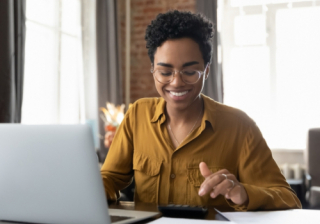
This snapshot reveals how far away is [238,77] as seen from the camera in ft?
14.3

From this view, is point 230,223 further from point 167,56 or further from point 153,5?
point 153,5

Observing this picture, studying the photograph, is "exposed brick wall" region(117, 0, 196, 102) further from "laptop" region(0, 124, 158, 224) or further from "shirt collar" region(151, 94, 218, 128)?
"laptop" region(0, 124, 158, 224)

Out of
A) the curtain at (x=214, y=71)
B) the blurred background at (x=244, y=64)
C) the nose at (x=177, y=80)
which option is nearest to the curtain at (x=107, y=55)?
the blurred background at (x=244, y=64)

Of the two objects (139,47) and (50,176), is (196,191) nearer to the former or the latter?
(50,176)

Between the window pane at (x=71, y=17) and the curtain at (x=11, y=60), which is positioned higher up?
the window pane at (x=71, y=17)

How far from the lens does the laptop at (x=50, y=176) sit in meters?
0.88

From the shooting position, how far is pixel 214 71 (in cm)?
427

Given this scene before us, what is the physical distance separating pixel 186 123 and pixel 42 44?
7.87 feet

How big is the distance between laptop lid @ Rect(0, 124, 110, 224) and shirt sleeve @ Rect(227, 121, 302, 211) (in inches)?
20.7

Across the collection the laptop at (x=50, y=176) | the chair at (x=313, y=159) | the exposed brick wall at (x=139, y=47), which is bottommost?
the chair at (x=313, y=159)

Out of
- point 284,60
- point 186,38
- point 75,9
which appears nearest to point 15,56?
point 75,9

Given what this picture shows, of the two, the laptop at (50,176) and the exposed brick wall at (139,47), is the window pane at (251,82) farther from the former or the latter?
the laptop at (50,176)

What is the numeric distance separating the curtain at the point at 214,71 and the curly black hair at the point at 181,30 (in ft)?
9.04

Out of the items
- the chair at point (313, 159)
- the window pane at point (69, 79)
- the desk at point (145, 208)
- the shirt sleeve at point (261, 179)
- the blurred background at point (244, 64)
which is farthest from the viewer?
the blurred background at point (244, 64)
